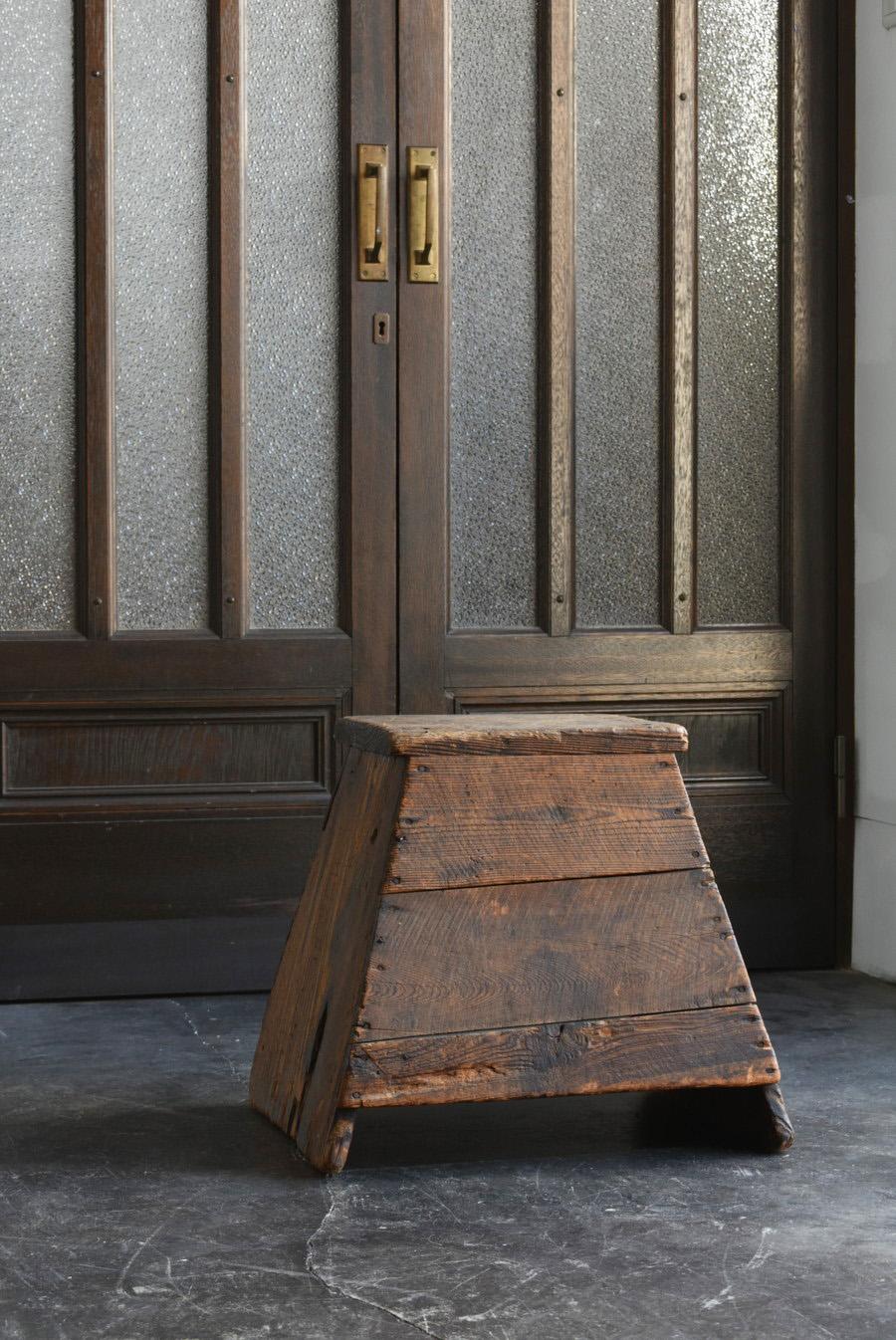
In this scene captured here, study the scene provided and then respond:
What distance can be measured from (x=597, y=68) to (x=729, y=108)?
28cm

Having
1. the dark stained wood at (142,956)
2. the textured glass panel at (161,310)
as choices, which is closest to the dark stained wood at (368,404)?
the textured glass panel at (161,310)

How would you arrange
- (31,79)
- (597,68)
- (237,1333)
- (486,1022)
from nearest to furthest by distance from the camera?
(237,1333), (486,1022), (31,79), (597,68)

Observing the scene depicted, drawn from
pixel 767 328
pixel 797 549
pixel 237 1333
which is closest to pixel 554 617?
pixel 797 549

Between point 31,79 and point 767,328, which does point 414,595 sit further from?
point 31,79

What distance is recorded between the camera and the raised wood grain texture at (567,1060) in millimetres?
2006

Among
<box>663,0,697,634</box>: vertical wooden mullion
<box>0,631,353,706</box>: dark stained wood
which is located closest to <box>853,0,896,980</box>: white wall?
<box>663,0,697,634</box>: vertical wooden mullion

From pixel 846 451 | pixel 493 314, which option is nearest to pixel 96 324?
pixel 493 314

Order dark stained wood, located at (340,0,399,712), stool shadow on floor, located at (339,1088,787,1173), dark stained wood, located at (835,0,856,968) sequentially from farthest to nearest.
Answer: dark stained wood, located at (835,0,856,968) < dark stained wood, located at (340,0,399,712) < stool shadow on floor, located at (339,1088,787,1173)

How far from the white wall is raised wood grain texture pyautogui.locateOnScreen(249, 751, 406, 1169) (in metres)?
1.33

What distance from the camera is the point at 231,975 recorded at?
9.98 feet

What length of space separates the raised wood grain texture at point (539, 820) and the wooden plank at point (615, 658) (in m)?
0.98

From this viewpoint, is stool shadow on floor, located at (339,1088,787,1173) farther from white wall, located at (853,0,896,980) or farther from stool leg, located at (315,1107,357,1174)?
white wall, located at (853,0,896,980)

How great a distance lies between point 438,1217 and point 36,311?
1811 millimetres

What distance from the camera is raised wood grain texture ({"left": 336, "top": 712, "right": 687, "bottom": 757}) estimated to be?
6.76ft
